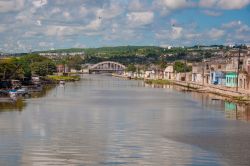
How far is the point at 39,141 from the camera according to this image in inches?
1262

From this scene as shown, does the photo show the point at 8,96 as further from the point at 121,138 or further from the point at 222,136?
the point at 222,136

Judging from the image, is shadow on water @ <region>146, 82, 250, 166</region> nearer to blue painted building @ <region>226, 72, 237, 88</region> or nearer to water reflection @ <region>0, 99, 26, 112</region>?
water reflection @ <region>0, 99, 26, 112</region>

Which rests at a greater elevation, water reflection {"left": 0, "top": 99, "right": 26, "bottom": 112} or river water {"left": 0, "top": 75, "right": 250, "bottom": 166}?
water reflection {"left": 0, "top": 99, "right": 26, "bottom": 112}

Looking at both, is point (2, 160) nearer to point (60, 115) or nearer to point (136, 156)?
point (136, 156)

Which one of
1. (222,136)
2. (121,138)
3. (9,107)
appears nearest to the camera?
(121,138)

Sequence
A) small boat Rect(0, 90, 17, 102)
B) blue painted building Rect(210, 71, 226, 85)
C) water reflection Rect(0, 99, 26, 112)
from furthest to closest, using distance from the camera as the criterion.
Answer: blue painted building Rect(210, 71, 226, 85) → small boat Rect(0, 90, 17, 102) → water reflection Rect(0, 99, 26, 112)

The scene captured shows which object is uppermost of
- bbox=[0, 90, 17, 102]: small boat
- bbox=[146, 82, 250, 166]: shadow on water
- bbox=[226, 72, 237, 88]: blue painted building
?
bbox=[226, 72, 237, 88]: blue painted building

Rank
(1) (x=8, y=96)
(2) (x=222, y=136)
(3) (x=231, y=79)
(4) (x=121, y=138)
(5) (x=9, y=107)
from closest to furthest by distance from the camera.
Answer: (4) (x=121, y=138)
(2) (x=222, y=136)
(5) (x=9, y=107)
(1) (x=8, y=96)
(3) (x=231, y=79)

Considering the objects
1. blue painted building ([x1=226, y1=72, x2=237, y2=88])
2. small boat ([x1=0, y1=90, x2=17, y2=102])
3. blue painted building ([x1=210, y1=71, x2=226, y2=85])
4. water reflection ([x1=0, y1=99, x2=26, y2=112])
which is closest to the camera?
water reflection ([x1=0, y1=99, x2=26, y2=112])

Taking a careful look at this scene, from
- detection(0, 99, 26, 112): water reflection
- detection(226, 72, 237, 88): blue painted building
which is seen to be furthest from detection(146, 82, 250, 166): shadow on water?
detection(226, 72, 237, 88): blue painted building

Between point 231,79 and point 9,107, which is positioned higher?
point 231,79

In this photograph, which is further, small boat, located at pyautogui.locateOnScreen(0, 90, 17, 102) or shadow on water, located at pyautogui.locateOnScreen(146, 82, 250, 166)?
small boat, located at pyautogui.locateOnScreen(0, 90, 17, 102)

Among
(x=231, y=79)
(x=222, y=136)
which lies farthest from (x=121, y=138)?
(x=231, y=79)

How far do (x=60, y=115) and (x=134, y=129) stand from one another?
1156cm
